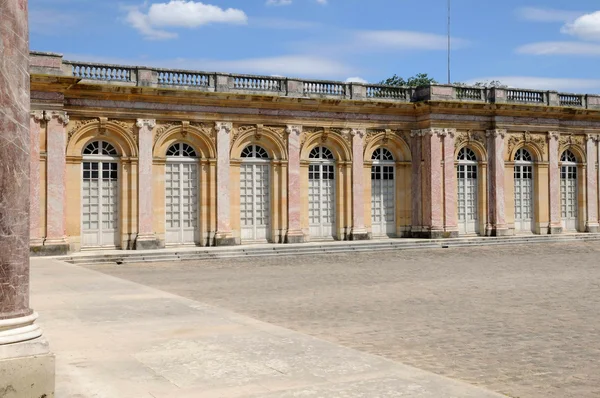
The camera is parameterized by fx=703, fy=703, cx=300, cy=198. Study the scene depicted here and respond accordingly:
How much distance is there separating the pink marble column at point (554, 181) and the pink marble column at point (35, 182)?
20004 mm

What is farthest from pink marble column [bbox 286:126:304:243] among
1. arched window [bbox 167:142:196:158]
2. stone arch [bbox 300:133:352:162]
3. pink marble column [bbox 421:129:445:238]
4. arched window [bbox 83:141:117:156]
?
arched window [bbox 83:141:117:156]

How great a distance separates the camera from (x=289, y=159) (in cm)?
2511

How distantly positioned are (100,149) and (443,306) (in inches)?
584

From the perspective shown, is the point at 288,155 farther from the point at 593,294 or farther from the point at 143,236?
the point at 593,294

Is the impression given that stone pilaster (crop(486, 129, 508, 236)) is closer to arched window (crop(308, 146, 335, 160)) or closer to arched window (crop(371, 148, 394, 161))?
arched window (crop(371, 148, 394, 161))

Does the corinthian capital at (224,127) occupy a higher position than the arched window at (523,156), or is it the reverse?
the corinthian capital at (224,127)

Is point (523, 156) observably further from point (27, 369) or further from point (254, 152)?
point (27, 369)

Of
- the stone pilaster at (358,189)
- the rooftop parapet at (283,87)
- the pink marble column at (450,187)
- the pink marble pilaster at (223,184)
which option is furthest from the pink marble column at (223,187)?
the pink marble column at (450,187)

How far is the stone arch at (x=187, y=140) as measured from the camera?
76.2 ft

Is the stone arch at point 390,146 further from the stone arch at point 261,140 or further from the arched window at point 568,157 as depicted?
the arched window at point 568,157

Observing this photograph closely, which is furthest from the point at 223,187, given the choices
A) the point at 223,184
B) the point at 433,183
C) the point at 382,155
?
the point at 433,183

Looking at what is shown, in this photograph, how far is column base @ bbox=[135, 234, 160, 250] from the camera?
22.6 meters

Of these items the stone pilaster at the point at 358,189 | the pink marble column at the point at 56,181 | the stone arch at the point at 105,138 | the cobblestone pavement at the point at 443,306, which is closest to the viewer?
the cobblestone pavement at the point at 443,306

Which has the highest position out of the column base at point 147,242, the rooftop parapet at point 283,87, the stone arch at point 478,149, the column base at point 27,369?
the rooftop parapet at point 283,87
